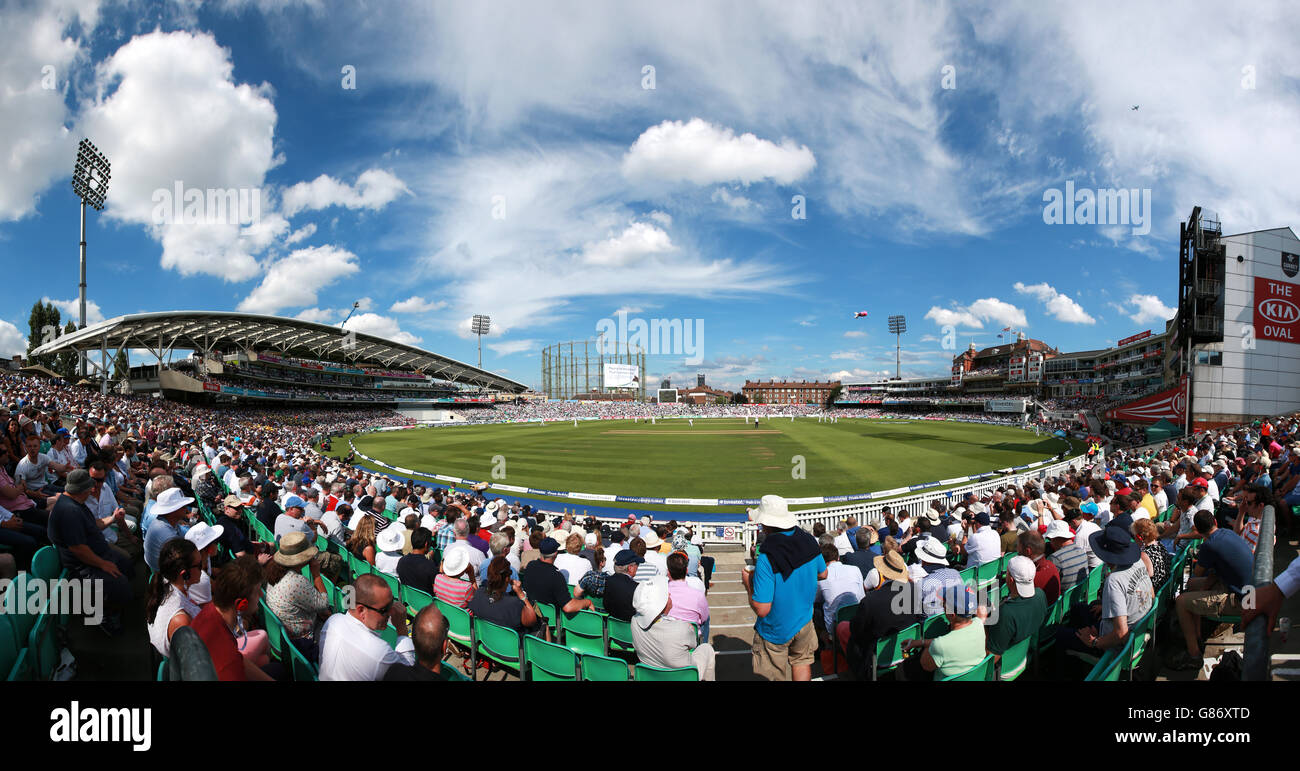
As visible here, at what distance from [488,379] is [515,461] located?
76295mm

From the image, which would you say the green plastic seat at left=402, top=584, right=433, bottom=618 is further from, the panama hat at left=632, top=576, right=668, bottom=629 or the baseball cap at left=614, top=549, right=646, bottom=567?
the panama hat at left=632, top=576, right=668, bottom=629

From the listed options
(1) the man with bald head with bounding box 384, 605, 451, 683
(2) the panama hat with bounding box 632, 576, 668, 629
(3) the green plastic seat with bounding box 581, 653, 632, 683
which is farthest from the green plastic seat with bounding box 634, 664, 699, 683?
(1) the man with bald head with bounding box 384, 605, 451, 683

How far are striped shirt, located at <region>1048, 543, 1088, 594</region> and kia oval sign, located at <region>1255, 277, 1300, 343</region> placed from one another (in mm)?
31955

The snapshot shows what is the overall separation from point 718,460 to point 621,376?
88389 millimetres

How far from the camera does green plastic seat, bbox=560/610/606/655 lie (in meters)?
4.66

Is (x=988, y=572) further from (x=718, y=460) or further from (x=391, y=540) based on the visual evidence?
(x=718, y=460)

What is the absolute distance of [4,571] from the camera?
3660 millimetres

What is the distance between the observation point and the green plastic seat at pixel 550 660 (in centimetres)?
374

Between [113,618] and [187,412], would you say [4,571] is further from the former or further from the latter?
[187,412]

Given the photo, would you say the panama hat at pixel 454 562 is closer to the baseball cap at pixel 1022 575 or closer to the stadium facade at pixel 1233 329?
the baseball cap at pixel 1022 575

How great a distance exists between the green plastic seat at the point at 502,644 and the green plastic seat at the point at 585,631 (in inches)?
22.3

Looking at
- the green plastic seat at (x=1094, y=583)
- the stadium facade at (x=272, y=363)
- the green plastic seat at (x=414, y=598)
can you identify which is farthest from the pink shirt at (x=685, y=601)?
the stadium facade at (x=272, y=363)
